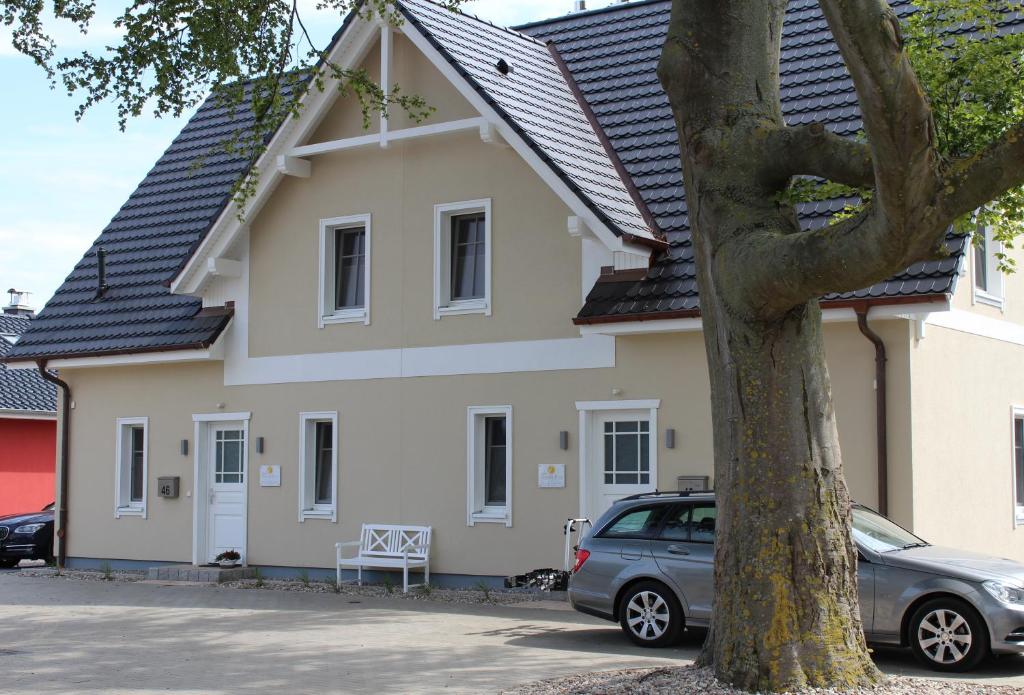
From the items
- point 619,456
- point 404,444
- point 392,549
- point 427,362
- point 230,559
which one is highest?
point 427,362

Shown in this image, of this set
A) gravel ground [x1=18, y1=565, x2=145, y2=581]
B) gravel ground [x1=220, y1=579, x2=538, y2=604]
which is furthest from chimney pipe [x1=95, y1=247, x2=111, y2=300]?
gravel ground [x1=220, y1=579, x2=538, y2=604]

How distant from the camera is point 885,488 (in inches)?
614

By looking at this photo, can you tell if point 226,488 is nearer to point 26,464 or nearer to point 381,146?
point 381,146

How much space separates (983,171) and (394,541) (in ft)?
42.0

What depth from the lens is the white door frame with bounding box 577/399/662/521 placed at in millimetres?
17469

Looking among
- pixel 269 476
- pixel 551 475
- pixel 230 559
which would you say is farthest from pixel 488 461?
pixel 230 559

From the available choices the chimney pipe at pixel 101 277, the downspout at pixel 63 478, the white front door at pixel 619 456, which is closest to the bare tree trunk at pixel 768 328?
the white front door at pixel 619 456

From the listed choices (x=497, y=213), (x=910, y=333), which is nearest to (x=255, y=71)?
(x=497, y=213)

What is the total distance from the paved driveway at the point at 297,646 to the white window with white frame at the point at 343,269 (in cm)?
445

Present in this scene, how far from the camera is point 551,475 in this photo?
18125 mm

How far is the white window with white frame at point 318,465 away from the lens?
20234 millimetres

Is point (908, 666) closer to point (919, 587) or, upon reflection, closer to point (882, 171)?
point (919, 587)

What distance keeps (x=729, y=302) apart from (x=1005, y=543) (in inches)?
391

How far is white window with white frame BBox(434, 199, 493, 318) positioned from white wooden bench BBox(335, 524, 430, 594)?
10.3 ft
